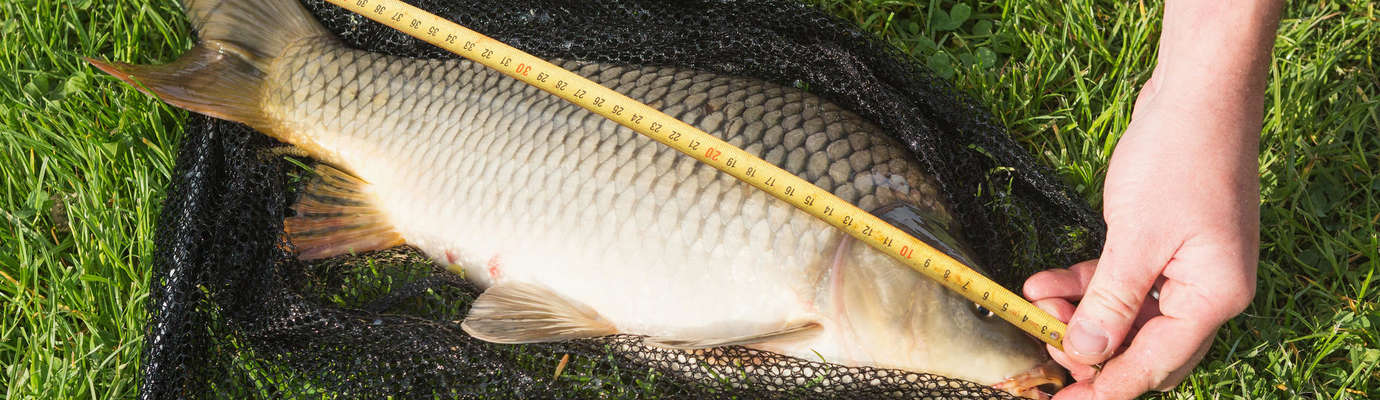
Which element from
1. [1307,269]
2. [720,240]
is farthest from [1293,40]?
[720,240]

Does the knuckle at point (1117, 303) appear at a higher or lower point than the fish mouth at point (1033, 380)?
higher

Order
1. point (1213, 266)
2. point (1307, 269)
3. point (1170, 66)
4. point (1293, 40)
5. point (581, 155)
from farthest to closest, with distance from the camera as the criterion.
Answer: point (1293, 40)
point (1307, 269)
point (581, 155)
point (1170, 66)
point (1213, 266)

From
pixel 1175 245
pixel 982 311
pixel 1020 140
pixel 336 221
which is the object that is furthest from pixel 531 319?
pixel 1020 140

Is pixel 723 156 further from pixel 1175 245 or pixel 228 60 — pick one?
pixel 228 60

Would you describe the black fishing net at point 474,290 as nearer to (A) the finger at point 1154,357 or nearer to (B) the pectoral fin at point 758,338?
(B) the pectoral fin at point 758,338

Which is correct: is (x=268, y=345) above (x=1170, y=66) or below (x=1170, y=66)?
below

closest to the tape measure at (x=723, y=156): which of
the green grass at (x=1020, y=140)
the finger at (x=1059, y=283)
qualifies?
the finger at (x=1059, y=283)

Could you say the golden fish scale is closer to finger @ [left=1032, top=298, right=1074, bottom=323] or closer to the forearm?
finger @ [left=1032, top=298, right=1074, bottom=323]

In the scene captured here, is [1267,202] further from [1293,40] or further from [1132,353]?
[1132,353]

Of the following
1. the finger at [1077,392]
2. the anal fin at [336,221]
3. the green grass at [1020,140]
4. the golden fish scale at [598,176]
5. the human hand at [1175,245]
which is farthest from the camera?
the anal fin at [336,221]
